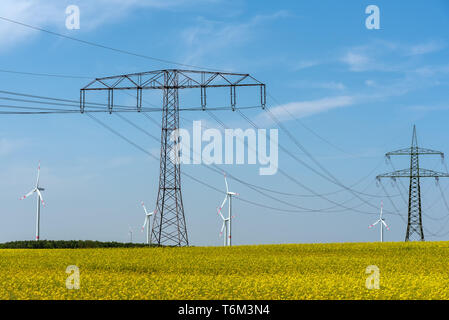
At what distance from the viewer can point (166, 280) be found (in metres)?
28.8

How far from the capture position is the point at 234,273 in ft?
119

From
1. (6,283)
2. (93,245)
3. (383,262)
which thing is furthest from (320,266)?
(93,245)

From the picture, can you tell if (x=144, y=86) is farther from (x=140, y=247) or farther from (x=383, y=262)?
(x=383, y=262)

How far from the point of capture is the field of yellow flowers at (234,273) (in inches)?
963

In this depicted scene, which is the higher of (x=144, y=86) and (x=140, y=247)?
(x=144, y=86)

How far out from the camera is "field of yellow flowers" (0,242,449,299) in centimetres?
2445

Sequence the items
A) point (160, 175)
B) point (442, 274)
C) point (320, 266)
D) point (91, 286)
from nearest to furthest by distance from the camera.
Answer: point (91, 286) < point (442, 274) < point (320, 266) < point (160, 175)
